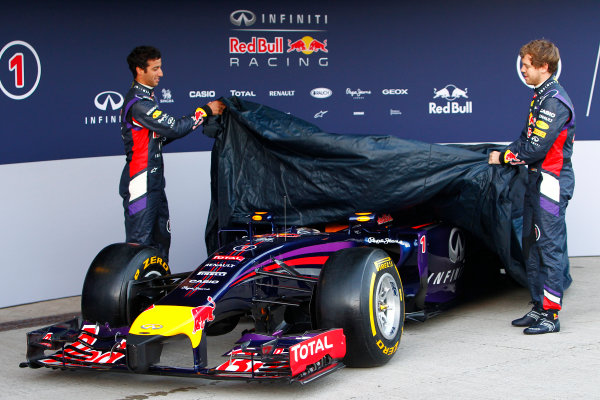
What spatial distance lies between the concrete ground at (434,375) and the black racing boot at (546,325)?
0.07 meters

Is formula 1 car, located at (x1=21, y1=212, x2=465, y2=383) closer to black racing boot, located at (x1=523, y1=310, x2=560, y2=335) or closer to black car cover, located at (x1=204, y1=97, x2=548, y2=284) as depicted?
black car cover, located at (x1=204, y1=97, x2=548, y2=284)

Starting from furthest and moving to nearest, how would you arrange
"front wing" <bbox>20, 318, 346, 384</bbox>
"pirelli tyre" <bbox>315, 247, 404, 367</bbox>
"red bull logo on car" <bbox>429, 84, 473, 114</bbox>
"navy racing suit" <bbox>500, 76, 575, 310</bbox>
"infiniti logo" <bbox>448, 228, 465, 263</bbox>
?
"red bull logo on car" <bbox>429, 84, 473, 114</bbox>, "infiniti logo" <bbox>448, 228, 465, 263</bbox>, "navy racing suit" <bbox>500, 76, 575, 310</bbox>, "pirelli tyre" <bbox>315, 247, 404, 367</bbox>, "front wing" <bbox>20, 318, 346, 384</bbox>

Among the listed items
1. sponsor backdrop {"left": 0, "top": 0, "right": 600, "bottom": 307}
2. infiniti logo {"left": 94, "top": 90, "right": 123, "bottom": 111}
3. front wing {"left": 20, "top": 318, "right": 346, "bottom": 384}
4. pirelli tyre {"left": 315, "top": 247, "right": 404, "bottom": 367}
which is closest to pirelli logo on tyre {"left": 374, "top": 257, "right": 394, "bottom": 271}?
pirelli tyre {"left": 315, "top": 247, "right": 404, "bottom": 367}

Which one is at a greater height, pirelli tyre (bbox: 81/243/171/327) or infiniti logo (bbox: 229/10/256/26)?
infiniti logo (bbox: 229/10/256/26)

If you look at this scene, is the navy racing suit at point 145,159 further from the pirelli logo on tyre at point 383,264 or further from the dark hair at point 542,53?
the dark hair at point 542,53

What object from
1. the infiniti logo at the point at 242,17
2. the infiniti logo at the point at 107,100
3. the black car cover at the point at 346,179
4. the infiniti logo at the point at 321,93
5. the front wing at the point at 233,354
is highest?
the infiniti logo at the point at 242,17

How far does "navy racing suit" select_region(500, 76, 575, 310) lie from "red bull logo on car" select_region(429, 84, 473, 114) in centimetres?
297

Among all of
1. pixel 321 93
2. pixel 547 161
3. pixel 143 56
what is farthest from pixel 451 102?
pixel 143 56

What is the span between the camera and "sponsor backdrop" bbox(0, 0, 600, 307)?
285 inches

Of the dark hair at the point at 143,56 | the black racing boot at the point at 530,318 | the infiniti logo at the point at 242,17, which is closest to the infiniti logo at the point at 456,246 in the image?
the black racing boot at the point at 530,318

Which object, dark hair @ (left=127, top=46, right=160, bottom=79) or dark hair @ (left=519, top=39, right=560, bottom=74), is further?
dark hair @ (left=127, top=46, right=160, bottom=79)

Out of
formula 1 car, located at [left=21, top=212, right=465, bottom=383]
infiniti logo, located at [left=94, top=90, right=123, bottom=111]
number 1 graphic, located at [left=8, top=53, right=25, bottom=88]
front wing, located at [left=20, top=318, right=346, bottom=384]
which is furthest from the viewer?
infiniti logo, located at [left=94, top=90, right=123, bottom=111]

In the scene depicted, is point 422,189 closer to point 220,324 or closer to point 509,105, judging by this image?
point 220,324

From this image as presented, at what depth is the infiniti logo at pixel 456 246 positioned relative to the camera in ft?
20.8
